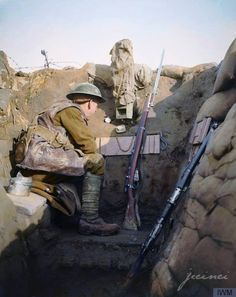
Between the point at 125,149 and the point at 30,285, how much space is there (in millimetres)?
2974

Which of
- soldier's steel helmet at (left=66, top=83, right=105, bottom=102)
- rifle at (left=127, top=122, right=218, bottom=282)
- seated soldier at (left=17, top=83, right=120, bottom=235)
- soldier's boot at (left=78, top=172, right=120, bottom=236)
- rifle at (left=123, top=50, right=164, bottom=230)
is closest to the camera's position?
rifle at (left=127, top=122, right=218, bottom=282)

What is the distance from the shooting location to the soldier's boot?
338cm

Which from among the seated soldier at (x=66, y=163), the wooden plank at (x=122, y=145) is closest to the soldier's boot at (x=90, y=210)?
the seated soldier at (x=66, y=163)

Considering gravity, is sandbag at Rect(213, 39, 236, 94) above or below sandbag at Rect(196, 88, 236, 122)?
above

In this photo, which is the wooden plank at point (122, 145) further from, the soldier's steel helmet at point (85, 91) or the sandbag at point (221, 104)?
the soldier's steel helmet at point (85, 91)

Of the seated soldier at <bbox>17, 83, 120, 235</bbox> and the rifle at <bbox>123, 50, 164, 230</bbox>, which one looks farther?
the rifle at <bbox>123, 50, 164, 230</bbox>

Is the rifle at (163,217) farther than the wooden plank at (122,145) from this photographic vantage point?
No

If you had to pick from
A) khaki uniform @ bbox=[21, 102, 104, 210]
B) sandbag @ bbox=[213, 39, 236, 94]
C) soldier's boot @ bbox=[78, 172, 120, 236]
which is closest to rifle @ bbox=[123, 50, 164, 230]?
soldier's boot @ bbox=[78, 172, 120, 236]

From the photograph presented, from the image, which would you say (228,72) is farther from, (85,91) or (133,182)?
(133,182)

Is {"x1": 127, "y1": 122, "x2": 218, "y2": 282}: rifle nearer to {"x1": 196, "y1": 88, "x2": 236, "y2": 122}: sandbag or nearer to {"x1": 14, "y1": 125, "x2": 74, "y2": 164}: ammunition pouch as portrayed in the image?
{"x1": 196, "y1": 88, "x2": 236, "y2": 122}: sandbag

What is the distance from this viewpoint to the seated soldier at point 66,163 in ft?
10.7

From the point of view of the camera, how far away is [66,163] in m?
3.29

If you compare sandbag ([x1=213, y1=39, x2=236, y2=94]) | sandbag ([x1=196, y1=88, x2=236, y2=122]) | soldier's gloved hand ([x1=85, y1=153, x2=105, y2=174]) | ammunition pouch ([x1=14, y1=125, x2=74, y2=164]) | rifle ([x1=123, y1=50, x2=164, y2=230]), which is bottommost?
rifle ([x1=123, y1=50, x2=164, y2=230])

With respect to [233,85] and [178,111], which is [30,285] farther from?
[178,111]
